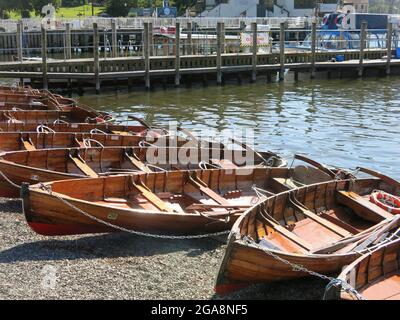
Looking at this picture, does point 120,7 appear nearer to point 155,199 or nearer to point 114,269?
point 155,199

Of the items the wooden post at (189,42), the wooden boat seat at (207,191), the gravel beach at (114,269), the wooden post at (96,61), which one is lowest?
the gravel beach at (114,269)

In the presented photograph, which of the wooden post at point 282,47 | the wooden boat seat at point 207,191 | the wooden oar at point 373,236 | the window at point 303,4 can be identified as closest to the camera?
the wooden oar at point 373,236

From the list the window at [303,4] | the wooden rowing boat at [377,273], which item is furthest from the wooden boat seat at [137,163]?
the window at [303,4]

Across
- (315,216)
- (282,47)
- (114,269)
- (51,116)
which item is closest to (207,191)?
(315,216)

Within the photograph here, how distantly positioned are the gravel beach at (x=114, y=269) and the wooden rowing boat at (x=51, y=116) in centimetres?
824

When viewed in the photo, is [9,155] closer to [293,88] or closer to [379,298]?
[379,298]

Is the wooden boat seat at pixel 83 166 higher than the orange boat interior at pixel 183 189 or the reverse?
higher

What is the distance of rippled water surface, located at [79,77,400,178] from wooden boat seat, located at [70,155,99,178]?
8.37m

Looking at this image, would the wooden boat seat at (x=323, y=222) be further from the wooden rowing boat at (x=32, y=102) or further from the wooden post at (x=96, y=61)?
the wooden post at (x=96, y=61)

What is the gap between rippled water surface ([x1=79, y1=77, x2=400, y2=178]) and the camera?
65.2ft

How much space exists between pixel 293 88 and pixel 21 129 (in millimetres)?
22618

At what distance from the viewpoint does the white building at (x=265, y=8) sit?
94.2 metres

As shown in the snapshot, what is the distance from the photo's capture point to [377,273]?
25.5ft

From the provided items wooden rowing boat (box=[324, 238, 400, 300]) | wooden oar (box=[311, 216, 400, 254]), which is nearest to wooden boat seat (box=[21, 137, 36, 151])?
wooden oar (box=[311, 216, 400, 254])
